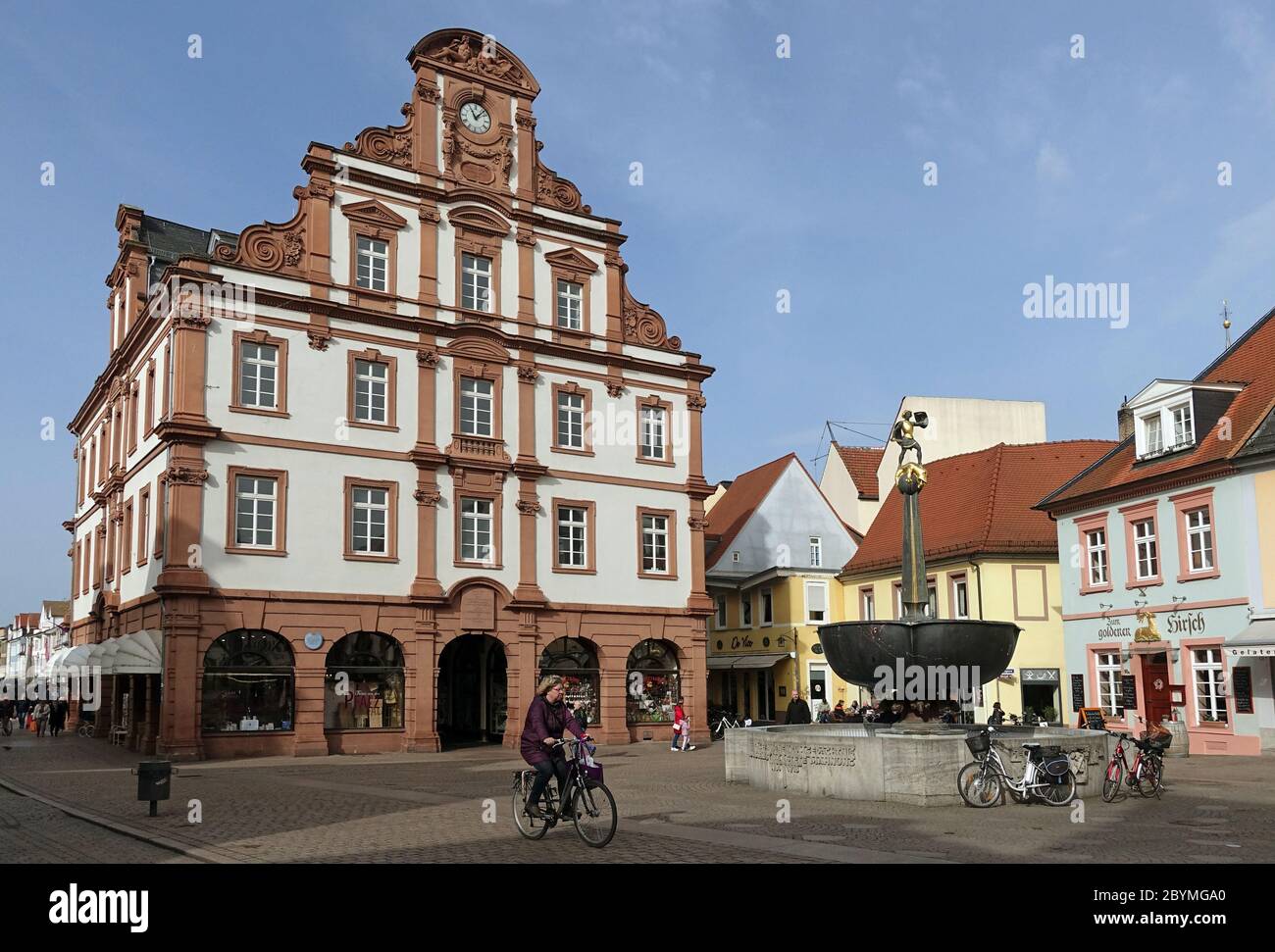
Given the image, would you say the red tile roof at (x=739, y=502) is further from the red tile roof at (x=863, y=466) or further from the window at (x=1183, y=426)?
the window at (x=1183, y=426)

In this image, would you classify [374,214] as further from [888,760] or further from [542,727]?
[542,727]

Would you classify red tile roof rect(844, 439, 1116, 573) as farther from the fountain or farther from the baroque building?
the fountain

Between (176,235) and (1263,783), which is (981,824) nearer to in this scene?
(1263,783)

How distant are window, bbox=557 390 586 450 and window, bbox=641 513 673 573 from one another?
3309 millimetres

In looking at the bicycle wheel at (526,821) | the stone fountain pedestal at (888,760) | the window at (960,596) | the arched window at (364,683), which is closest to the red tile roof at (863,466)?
the window at (960,596)

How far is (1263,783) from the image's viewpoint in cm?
2172

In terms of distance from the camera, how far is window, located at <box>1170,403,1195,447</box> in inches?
1325

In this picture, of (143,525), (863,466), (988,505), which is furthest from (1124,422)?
(143,525)

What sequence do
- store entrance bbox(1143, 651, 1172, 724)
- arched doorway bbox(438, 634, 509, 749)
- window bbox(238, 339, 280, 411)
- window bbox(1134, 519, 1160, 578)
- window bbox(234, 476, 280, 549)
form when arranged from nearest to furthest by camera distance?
window bbox(234, 476, 280, 549) < window bbox(238, 339, 280, 411) < store entrance bbox(1143, 651, 1172, 724) < window bbox(1134, 519, 1160, 578) < arched doorway bbox(438, 634, 509, 749)

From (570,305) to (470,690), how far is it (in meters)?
13.0

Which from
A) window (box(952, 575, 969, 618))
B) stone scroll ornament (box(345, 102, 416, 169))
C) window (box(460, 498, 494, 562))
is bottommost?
window (box(952, 575, 969, 618))

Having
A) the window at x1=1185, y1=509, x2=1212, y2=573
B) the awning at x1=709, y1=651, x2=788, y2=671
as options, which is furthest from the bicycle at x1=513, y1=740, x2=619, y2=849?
the awning at x1=709, y1=651, x2=788, y2=671

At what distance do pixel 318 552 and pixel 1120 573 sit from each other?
22408mm
